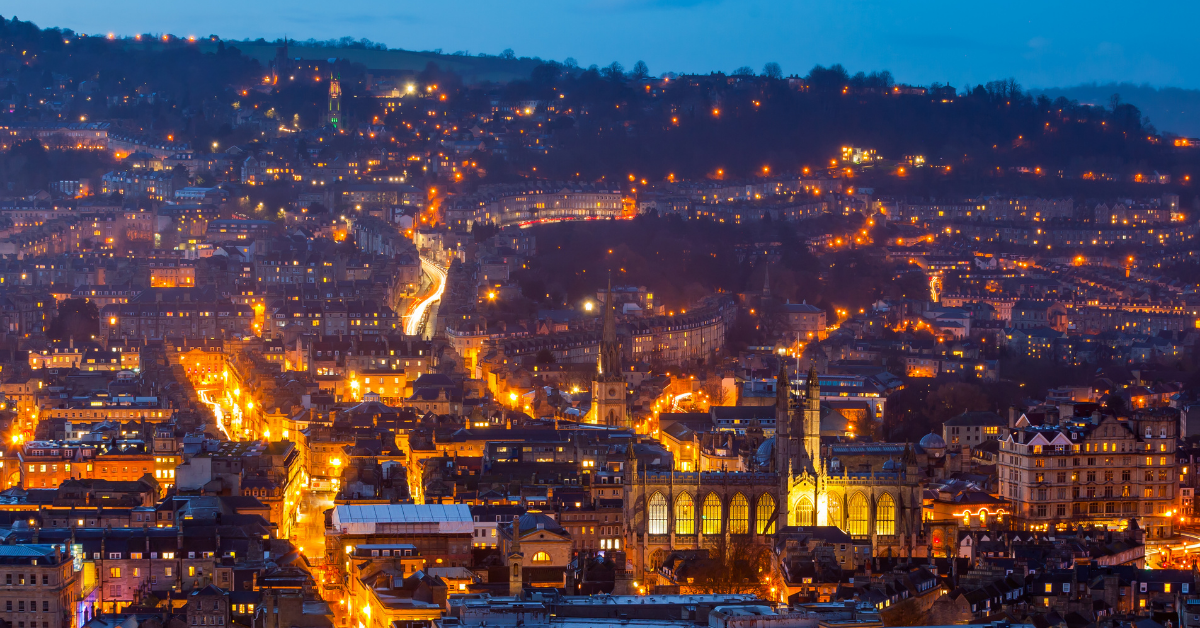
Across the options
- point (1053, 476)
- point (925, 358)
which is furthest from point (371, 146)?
point (1053, 476)

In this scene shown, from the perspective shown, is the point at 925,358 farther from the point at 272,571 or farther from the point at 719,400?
the point at 272,571

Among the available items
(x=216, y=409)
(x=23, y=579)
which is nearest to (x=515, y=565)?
(x=23, y=579)

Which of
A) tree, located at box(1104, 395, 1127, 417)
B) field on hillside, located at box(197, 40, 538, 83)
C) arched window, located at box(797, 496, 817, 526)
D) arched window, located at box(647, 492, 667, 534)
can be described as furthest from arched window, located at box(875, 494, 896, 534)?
field on hillside, located at box(197, 40, 538, 83)

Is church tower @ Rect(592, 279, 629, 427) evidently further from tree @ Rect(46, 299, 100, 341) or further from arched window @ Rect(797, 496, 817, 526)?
tree @ Rect(46, 299, 100, 341)

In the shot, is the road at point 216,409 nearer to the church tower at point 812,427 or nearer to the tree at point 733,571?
the church tower at point 812,427

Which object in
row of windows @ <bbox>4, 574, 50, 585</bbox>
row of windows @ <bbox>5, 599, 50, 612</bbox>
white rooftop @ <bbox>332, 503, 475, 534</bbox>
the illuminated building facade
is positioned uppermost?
the illuminated building facade

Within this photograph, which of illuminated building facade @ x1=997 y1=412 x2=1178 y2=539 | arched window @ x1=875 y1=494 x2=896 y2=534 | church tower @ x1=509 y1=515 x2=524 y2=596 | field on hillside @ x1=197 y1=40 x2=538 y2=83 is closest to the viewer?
church tower @ x1=509 y1=515 x2=524 y2=596

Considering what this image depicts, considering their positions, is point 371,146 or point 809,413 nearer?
point 809,413
